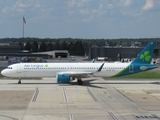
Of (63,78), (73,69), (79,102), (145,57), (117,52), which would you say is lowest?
(79,102)

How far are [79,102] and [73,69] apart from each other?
1509cm

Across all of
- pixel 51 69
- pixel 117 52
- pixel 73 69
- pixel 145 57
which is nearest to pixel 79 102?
pixel 51 69

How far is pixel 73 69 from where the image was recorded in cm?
4509

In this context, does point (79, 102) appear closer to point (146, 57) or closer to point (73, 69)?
point (73, 69)

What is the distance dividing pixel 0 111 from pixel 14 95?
8.61 m

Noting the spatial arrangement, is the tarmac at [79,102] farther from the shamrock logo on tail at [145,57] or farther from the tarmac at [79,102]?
the shamrock logo on tail at [145,57]

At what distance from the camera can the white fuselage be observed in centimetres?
4412

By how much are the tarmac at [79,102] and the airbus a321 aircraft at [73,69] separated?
4.91ft

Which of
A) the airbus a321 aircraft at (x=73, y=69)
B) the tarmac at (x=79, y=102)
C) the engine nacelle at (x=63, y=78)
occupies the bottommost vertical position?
the tarmac at (x=79, y=102)

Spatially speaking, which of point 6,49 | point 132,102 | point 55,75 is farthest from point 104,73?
point 6,49

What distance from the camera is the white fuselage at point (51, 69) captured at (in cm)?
4412

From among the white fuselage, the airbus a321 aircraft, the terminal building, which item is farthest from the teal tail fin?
the terminal building

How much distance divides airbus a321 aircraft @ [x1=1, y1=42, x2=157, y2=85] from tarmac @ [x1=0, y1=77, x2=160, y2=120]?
1.50m

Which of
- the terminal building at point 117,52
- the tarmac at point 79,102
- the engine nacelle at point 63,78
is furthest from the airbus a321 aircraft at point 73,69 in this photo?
the terminal building at point 117,52
